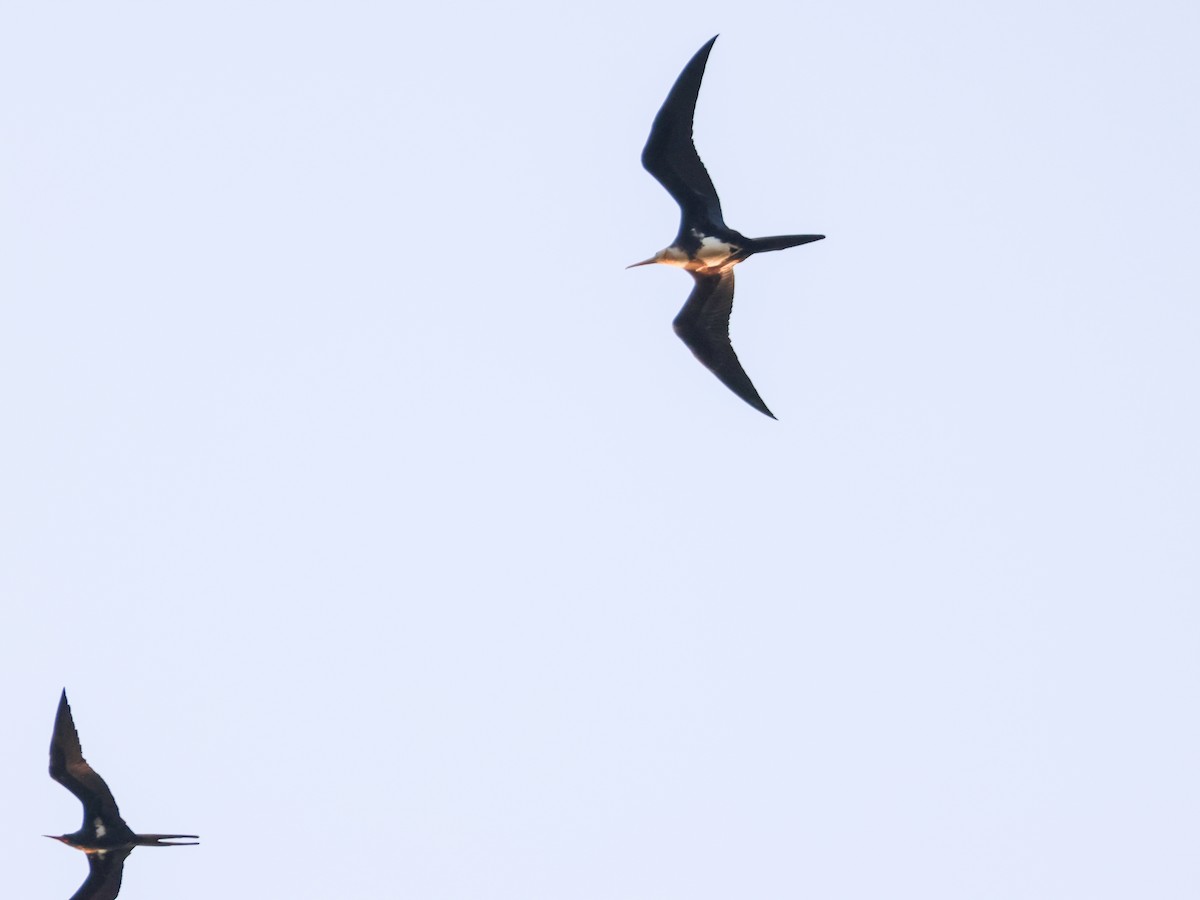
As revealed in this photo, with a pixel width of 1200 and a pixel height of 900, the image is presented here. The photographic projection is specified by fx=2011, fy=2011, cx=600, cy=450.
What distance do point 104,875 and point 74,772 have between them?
1.48m

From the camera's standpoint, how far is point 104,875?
78.5ft

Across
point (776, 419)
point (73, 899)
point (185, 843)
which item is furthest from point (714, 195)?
point (73, 899)

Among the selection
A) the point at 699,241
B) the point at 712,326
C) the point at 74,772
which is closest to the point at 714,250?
the point at 699,241

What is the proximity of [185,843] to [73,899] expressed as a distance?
3277 mm

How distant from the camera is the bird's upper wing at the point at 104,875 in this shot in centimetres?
2389

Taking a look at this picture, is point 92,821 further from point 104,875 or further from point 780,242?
point 780,242

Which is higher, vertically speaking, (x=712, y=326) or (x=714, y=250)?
(x=714, y=250)

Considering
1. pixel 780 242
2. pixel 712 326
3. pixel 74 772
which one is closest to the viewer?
pixel 780 242

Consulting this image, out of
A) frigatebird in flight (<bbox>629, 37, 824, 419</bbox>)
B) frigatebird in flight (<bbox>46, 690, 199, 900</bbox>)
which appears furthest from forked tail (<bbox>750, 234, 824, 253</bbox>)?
frigatebird in flight (<bbox>46, 690, 199, 900</bbox>)

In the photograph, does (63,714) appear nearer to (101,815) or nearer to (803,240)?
(101,815)

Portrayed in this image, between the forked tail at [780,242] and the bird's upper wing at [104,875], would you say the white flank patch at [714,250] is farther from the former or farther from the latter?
the bird's upper wing at [104,875]

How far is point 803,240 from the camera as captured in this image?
20953 mm

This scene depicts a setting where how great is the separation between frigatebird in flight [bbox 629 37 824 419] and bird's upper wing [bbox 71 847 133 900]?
907 cm

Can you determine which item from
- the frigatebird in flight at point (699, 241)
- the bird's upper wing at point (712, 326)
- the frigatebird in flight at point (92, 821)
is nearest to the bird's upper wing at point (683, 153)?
the frigatebird in flight at point (699, 241)
